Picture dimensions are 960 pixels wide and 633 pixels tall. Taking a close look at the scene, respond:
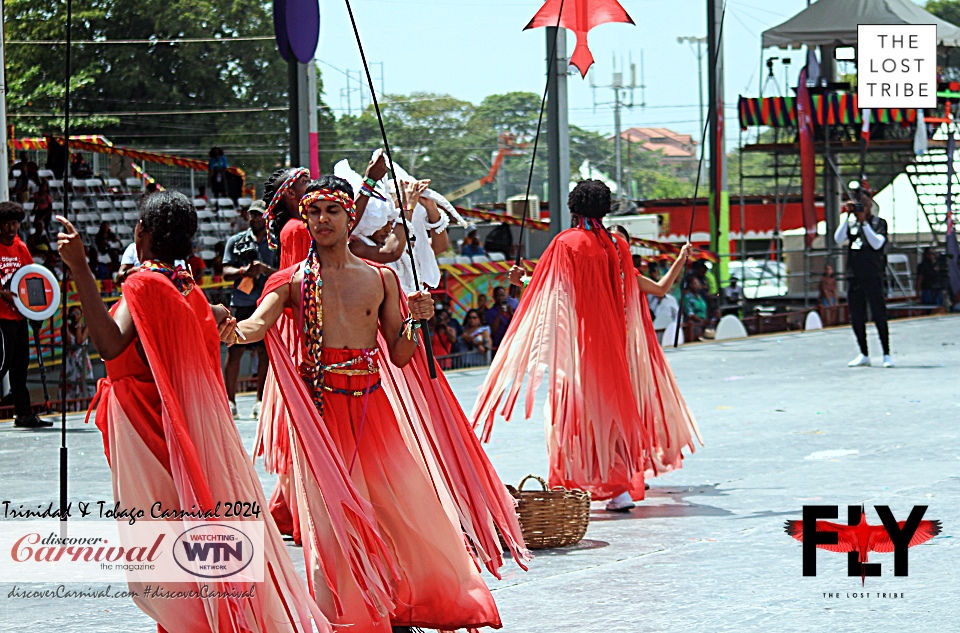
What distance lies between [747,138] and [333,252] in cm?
2173

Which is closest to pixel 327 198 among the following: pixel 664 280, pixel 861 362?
pixel 664 280

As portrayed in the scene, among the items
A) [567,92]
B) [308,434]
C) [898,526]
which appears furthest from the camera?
[567,92]

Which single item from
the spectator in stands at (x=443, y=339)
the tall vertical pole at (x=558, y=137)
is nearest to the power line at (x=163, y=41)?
the tall vertical pole at (x=558, y=137)

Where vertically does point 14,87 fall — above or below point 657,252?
above

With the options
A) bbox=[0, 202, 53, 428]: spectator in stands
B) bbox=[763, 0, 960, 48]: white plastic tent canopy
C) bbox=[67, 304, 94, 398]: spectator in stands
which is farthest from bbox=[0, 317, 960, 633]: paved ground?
bbox=[763, 0, 960, 48]: white plastic tent canopy

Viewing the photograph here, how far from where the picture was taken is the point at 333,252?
16.2ft

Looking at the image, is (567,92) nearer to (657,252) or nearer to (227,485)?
(657,252)

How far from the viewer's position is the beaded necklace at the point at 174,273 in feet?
14.1

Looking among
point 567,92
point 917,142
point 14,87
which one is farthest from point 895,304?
point 14,87

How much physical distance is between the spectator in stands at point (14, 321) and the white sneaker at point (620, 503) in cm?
490

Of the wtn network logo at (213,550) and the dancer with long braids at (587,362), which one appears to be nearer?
the wtn network logo at (213,550)

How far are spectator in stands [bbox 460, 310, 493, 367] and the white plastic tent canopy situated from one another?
10304 mm

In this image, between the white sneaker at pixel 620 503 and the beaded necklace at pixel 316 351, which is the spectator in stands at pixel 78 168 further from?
the beaded necklace at pixel 316 351

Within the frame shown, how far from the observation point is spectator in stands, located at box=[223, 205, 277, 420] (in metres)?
9.76
